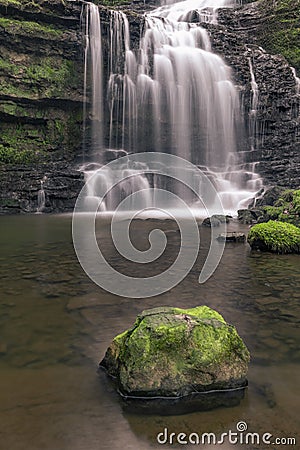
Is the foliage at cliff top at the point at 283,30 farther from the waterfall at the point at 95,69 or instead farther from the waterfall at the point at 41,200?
the waterfall at the point at 41,200

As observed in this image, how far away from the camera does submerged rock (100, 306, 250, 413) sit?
3.06 m

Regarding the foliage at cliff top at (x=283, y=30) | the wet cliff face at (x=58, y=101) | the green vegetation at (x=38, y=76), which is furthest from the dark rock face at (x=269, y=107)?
the green vegetation at (x=38, y=76)

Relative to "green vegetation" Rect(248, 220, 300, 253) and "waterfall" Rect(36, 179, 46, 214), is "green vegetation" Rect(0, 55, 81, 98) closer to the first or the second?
"waterfall" Rect(36, 179, 46, 214)

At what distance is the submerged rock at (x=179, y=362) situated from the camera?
10.0 ft

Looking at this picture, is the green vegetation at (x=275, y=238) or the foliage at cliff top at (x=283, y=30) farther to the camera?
the foliage at cliff top at (x=283, y=30)

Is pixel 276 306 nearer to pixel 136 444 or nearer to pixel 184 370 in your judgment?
pixel 184 370

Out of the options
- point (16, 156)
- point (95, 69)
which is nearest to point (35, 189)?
point (16, 156)

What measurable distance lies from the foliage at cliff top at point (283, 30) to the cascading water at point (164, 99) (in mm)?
5194

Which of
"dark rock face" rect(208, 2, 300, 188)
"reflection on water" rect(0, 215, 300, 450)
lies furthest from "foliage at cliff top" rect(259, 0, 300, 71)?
"reflection on water" rect(0, 215, 300, 450)

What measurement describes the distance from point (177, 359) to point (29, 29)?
26845 mm

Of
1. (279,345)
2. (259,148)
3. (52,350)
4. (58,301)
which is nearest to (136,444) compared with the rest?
(52,350)

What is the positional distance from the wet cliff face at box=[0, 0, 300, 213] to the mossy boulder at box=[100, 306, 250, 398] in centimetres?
1978

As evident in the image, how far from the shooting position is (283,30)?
1204 inches

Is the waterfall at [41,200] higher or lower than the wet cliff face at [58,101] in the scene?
lower
